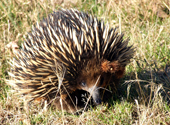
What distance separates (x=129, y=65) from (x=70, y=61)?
1.44 meters

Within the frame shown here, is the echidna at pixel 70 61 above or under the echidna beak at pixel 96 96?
above

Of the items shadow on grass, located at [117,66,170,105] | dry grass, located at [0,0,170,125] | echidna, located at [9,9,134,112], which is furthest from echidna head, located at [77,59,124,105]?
shadow on grass, located at [117,66,170,105]

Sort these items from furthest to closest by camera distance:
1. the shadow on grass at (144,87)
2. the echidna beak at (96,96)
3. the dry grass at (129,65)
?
the shadow on grass at (144,87) < the dry grass at (129,65) < the echidna beak at (96,96)

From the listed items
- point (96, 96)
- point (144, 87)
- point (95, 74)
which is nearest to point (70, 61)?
point (95, 74)

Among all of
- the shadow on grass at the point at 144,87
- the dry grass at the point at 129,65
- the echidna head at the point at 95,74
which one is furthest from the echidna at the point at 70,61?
the shadow on grass at the point at 144,87

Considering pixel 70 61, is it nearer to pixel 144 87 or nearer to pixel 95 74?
pixel 95 74

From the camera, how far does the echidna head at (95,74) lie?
2553 millimetres

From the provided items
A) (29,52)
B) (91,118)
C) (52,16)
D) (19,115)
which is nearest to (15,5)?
(52,16)

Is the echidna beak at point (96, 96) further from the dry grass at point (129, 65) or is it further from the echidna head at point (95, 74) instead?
the dry grass at point (129, 65)

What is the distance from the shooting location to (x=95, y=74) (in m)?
2.58

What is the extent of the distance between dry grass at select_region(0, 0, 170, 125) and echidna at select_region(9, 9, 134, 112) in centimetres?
24

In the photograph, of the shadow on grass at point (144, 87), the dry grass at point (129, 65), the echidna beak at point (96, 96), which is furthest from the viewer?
the shadow on grass at point (144, 87)

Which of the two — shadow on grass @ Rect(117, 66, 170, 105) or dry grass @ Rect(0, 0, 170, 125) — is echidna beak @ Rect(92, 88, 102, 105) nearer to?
dry grass @ Rect(0, 0, 170, 125)

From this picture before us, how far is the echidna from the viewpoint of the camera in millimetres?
2564
